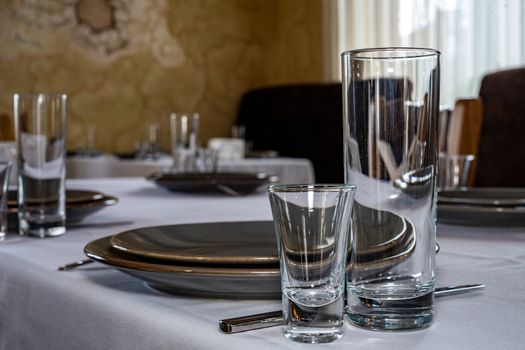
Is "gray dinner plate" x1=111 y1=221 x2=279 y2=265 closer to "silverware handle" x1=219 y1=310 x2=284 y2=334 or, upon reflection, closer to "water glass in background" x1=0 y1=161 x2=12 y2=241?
"silverware handle" x1=219 y1=310 x2=284 y2=334

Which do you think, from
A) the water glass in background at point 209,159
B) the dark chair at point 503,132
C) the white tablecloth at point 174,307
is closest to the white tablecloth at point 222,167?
the water glass in background at point 209,159

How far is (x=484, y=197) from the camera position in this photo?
114cm

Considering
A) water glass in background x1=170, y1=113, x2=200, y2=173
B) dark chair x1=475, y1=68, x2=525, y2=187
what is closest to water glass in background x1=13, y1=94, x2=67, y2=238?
water glass in background x1=170, y1=113, x2=200, y2=173

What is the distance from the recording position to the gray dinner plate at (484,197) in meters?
0.99

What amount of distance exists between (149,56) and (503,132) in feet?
11.0

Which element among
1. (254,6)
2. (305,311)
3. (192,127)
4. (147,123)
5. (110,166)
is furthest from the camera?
(254,6)

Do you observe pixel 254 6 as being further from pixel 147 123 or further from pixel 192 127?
pixel 192 127

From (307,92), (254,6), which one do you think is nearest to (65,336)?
(307,92)

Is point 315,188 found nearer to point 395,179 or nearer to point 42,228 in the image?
point 395,179

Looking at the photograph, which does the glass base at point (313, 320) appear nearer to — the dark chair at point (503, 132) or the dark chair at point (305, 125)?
the dark chair at point (503, 132)

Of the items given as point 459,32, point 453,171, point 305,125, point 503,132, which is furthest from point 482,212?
point 305,125

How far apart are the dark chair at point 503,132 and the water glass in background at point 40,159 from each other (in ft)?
8.66

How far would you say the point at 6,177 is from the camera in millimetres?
892

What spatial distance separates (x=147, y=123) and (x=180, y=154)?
12.4 ft
